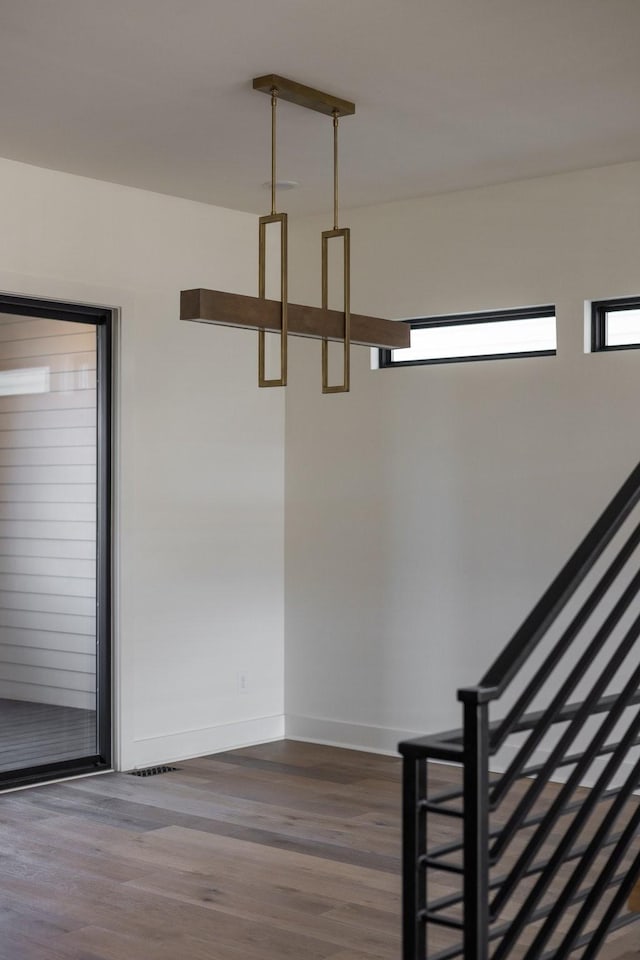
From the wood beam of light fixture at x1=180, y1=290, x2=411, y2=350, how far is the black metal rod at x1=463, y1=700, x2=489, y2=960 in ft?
7.91

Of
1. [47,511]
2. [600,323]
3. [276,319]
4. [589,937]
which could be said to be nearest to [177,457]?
[47,511]

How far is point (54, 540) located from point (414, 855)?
12.9ft

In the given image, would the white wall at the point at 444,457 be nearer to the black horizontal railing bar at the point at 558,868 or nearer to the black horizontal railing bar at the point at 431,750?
the black horizontal railing bar at the point at 558,868

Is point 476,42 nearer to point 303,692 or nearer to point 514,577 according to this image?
point 514,577

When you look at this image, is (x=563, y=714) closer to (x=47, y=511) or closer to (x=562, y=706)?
(x=562, y=706)

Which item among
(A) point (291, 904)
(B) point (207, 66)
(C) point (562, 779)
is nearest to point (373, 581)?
(C) point (562, 779)

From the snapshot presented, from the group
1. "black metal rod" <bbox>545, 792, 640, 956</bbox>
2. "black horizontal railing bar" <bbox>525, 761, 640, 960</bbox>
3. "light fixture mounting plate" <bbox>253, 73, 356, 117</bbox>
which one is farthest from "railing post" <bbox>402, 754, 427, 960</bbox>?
"light fixture mounting plate" <bbox>253, 73, 356, 117</bbox>

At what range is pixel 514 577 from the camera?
230 inches

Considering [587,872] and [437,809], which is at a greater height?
[437,809]

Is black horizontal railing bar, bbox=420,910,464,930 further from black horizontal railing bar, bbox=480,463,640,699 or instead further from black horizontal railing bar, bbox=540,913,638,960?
black horizontal railing bar, bbox=480,463,640,699

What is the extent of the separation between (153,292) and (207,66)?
1971 millimetres

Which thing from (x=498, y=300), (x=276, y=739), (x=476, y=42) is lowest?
(x=276, y=739)

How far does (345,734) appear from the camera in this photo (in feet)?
21.2

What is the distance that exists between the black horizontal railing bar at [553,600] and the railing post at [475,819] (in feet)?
0.16
